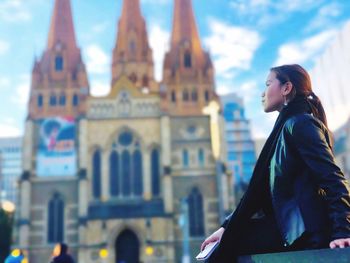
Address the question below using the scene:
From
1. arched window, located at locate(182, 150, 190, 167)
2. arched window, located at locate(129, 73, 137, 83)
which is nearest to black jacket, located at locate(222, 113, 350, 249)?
arched window, located at locate(182, 150, 190, 167)

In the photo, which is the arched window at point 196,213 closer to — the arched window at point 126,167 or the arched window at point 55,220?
the arched window at point 126,167

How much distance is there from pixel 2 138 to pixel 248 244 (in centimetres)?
11359

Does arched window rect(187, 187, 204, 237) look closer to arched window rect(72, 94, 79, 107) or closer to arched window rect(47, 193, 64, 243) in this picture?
arched window rect(47, 193, 64, 243)

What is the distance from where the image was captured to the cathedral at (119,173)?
30031mm

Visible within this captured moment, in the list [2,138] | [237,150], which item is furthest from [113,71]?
[2,138]

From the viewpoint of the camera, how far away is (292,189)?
6.83 feet

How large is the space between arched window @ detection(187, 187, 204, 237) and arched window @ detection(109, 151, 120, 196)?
4.59m

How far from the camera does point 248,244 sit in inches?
85.4

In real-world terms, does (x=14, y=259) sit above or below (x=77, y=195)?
below

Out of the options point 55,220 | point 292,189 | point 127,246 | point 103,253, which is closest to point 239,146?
point 127,246

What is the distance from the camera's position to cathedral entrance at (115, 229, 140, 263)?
99.3 feet

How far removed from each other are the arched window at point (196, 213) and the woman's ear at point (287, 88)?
1161 inches

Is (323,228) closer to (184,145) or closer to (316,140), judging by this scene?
(316,140)

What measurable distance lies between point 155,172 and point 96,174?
12.1 ft
